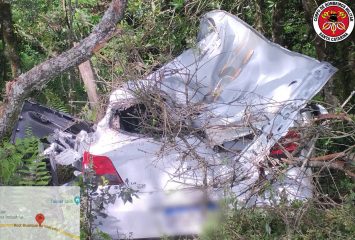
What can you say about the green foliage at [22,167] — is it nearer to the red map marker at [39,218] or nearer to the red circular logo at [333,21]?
the red map marker at [39,218]

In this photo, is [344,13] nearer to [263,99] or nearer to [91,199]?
[263,99]

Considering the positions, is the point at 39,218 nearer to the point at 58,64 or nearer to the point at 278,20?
the point at 58,64

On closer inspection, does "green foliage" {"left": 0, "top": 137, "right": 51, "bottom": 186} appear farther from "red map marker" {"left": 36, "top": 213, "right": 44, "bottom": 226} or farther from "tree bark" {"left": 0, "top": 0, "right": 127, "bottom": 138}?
"tree bark" {"left": 0, "top": 0, "right": 127, "bottom": 138}

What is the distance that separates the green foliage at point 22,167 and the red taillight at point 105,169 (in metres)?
0.36

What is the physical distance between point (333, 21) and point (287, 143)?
7.39 feet

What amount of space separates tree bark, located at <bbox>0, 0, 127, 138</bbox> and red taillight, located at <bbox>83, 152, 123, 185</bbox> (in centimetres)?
127

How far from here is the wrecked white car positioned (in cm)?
413

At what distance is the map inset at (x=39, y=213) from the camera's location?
3.47 m

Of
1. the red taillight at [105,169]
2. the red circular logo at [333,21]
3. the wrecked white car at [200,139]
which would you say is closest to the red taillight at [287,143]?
the wrecked white car at [200,139]

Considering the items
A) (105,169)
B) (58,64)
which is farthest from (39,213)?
(58,64)

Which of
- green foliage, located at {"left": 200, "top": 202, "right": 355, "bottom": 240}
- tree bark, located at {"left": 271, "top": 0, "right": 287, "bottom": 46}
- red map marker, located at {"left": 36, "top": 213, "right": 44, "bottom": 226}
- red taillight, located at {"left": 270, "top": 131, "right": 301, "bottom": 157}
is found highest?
tree bark, located at {"left": 271, "top": 0, "right": 287, "bottom": 46}

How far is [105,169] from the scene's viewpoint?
14.2ft

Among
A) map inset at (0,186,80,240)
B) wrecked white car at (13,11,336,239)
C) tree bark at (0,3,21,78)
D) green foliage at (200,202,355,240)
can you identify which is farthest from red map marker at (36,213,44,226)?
tree bark at (0,3,21,78)

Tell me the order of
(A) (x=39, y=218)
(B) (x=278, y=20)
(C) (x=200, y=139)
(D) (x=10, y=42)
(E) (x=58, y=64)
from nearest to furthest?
(A) (x=39, y=218) → (C) (x=200, y=139) → (E) (x=58, y=64) → (B) (x=278, y=20) → (D) (x=10, y=42)
